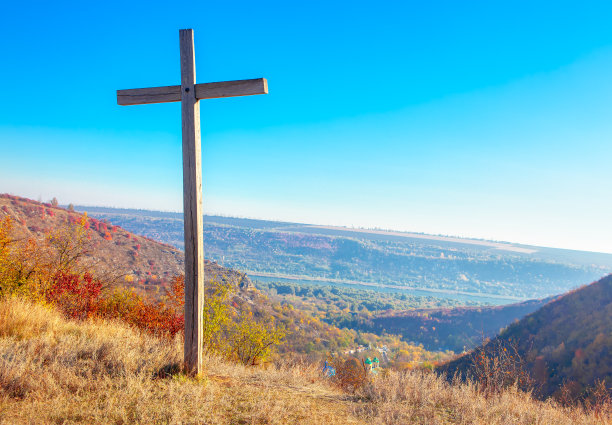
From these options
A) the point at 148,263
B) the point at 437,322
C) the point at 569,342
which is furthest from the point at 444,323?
the point at 148,263

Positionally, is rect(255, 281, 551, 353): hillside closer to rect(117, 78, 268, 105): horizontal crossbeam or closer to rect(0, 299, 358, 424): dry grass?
rect(0, 299, 358, 424): dry grass

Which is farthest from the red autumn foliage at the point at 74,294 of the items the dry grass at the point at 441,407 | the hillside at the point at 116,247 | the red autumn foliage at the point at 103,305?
the hillside at the point at 116,247

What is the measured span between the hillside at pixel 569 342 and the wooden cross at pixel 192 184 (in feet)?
64.7

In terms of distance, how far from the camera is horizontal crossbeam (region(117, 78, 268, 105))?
4.38m

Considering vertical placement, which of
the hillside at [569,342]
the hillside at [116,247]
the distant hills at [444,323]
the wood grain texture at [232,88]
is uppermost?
the wood grain texture at [232,88]

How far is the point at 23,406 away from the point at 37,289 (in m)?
6.51

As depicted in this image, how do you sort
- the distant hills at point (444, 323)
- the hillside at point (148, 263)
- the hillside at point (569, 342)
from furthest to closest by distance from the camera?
the distant hills at point (444, 323) → the hillside at point (148, 263) → the hillside at point (569, 342)

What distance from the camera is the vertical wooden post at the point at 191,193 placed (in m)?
4.53

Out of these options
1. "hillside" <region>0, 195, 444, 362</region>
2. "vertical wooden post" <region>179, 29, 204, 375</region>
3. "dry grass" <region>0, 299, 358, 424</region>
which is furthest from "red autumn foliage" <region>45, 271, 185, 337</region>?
"hillside" <region>0, 195, 444, 362</region>

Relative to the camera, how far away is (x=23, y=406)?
346cm

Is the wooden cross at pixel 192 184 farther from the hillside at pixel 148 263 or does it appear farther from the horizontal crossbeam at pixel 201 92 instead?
the hillside at pixel 148 263

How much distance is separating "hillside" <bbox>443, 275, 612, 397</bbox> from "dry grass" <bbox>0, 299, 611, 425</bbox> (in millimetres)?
17442

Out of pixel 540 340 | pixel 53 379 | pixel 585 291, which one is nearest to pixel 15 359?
pixel 53 379

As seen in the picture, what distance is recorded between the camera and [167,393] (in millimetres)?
4066
